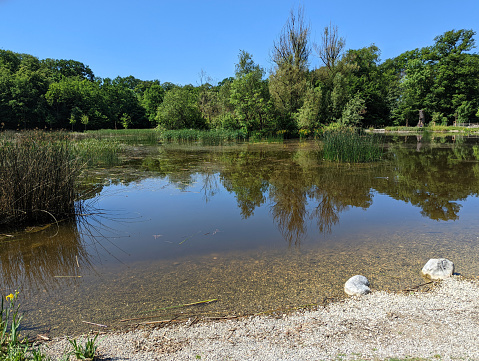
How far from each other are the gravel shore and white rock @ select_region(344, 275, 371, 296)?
0.39ft

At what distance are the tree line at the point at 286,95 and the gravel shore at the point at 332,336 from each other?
1894cm

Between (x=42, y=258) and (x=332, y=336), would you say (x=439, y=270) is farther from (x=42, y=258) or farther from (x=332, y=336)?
(x=42, y=258)

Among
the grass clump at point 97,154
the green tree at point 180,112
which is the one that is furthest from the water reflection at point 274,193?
the green tree at point 180,112

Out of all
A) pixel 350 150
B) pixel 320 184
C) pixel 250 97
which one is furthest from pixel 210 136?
pixel 320 184

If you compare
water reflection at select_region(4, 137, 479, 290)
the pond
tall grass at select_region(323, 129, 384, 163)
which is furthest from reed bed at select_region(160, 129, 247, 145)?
the pond

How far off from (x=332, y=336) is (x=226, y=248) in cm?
187

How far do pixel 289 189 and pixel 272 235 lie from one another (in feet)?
8.90

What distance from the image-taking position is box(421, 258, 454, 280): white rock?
9.11 ft

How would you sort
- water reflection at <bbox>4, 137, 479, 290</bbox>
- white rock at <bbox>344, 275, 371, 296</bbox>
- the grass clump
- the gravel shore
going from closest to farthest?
1. the gravel shore
2. white rock at <bbox>344, 275, 371, 296</bbox>
3. water reflection at <bbox>4, 137, 479, 290</bbox>
4. the grass clump

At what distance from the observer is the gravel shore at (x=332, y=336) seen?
1.78 metres

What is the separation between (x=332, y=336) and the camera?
6.41ft

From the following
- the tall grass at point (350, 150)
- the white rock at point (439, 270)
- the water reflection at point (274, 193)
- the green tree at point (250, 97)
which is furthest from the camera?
the green tree at point (250, 97)

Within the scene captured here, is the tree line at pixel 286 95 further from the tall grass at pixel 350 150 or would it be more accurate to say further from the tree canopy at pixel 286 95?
the tall grass at pixel 350 150

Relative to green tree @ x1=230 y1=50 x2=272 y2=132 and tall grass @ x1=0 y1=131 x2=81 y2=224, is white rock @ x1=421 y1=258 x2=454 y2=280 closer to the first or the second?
tall grass @ x1=0 y1=131 x2=81 y2=224
